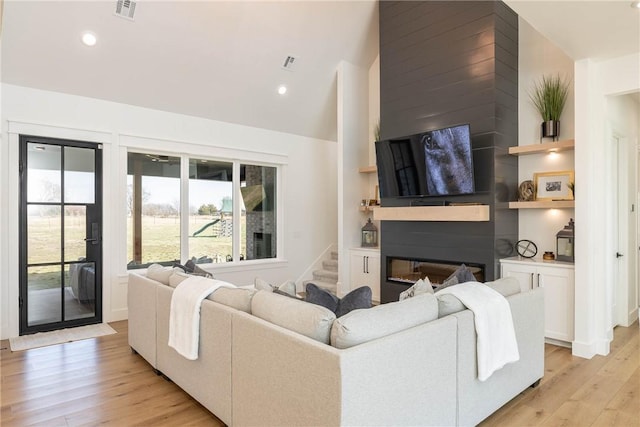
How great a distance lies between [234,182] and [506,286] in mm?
4433

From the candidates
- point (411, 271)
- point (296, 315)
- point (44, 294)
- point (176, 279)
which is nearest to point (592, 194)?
point (411, 271)

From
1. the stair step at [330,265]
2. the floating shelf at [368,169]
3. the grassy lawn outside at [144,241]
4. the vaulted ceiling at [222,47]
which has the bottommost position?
the stair step at [330,265]

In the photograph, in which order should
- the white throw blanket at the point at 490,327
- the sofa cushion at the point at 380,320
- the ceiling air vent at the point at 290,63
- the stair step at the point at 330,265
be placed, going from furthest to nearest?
1. the stair step at the point at 330,265
2. the ceiling air vent at the point at 290,63
3. the white throw blanket at the point at 490,327
4. the sofa cushion at the point at 380,320

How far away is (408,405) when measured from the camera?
194cm

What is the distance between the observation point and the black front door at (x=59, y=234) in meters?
4.40

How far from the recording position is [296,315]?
2080 mm

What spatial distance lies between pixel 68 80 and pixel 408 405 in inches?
188

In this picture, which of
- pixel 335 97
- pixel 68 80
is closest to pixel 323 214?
pixel 335 97

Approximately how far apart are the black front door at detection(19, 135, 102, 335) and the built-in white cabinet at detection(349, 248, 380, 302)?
11.1ft

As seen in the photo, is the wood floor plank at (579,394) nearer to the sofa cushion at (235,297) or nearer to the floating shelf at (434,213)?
the floating shelf at (434,213)

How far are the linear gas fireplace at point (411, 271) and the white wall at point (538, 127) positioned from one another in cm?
89

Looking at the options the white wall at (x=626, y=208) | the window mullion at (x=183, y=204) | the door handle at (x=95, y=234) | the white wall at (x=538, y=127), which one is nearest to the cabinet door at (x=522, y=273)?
the white wall at (x=538, y=127)

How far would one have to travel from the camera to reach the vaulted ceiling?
3307 mm

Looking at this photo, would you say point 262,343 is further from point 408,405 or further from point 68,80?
point 68,80
